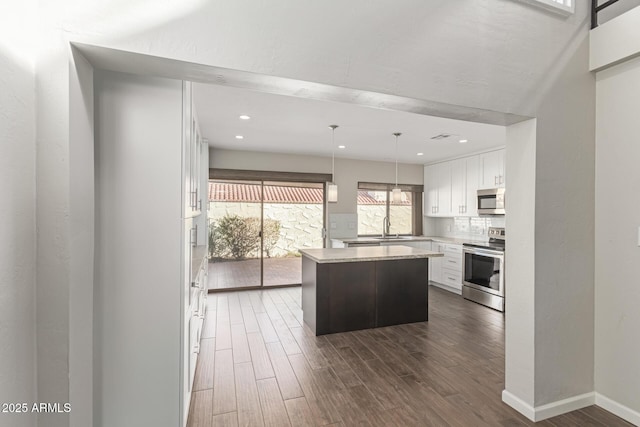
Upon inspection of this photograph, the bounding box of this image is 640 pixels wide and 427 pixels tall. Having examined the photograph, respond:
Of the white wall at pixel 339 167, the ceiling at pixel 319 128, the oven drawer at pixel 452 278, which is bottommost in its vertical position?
the oven drawer at pixel 452 278

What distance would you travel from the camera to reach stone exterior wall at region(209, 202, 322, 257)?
5383mm

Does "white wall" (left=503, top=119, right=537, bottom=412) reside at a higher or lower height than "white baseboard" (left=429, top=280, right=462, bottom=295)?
higher

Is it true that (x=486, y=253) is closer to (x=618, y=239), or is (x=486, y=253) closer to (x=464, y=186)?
(x=464, y=186)

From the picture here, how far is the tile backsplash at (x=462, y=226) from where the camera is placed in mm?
5348

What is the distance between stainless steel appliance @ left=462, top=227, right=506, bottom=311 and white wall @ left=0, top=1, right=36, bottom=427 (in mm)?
4825

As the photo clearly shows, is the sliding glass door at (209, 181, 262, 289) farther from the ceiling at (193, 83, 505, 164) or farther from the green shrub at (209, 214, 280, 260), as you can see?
the ceiling at (193, 83, 505, 164)

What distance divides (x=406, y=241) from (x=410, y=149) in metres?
1.78

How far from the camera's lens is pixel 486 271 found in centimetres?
A: 452

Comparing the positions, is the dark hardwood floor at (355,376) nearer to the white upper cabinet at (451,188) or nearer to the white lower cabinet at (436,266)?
the white lower cabinet at (436,266)

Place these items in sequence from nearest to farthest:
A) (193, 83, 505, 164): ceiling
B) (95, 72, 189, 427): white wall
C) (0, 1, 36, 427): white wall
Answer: (0, 1, 36, 427): white wall
(95, 72, 189, 427): white wall
(193, 83, 505, 164): ceiling

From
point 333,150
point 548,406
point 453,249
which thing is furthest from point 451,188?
point 548,406

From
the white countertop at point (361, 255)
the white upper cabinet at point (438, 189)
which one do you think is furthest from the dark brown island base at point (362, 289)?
the white upper cabinet at point (438, 189)

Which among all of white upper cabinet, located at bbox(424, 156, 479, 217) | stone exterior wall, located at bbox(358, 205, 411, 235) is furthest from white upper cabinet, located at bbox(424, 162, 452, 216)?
stone exterior wall, located at bbox(358, 205, 411, 235)

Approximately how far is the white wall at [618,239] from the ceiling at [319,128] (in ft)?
5.23
